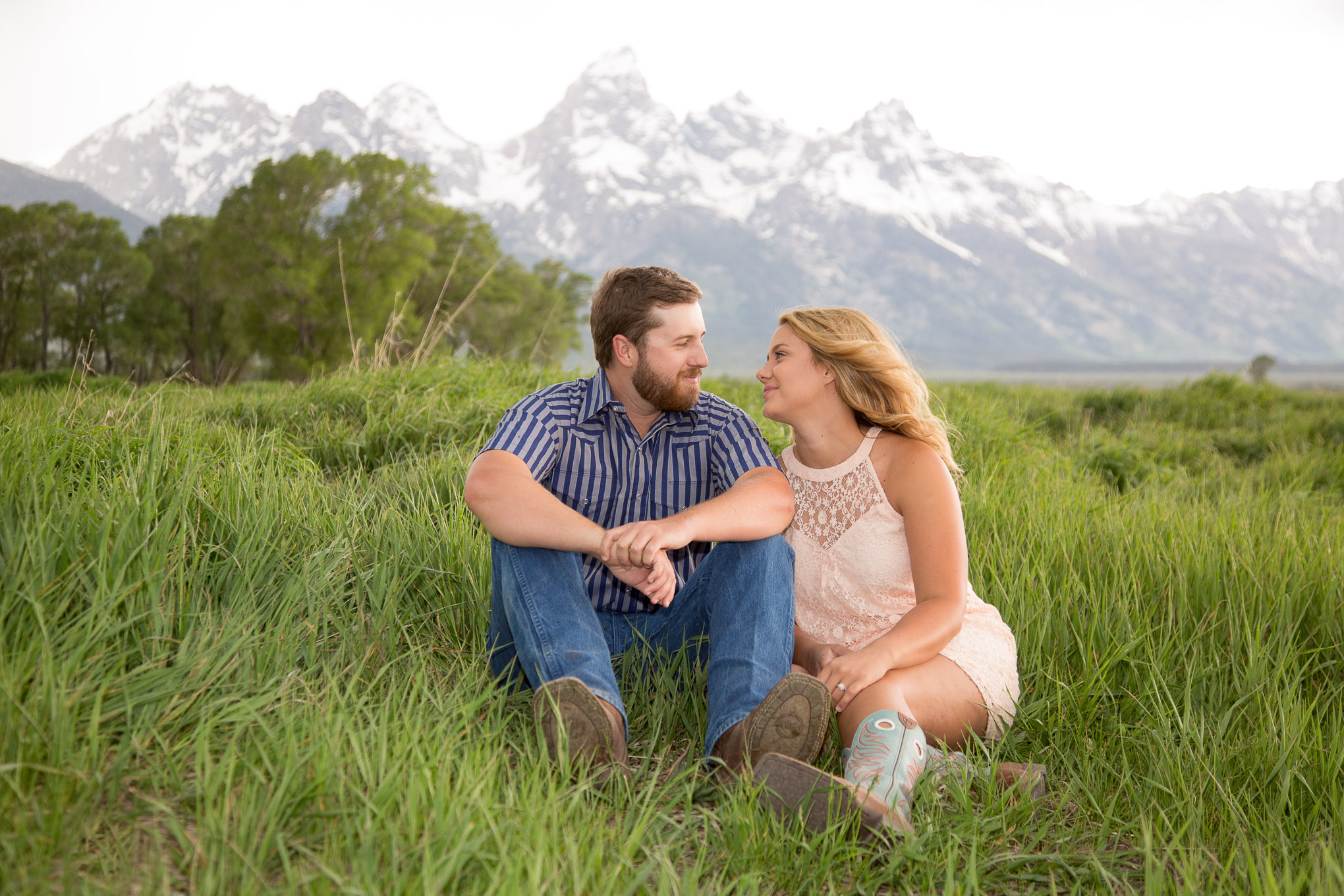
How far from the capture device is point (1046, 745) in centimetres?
275

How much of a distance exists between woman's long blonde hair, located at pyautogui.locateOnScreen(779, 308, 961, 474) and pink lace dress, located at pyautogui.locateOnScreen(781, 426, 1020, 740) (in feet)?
0.37

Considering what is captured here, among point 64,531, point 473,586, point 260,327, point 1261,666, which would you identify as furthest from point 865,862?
point 260,327

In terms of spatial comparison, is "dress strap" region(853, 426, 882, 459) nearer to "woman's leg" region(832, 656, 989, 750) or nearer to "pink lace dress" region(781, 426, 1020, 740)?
"pink lace dress" region(781, 426, 1020, 740)

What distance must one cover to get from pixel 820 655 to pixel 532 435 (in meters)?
1.20

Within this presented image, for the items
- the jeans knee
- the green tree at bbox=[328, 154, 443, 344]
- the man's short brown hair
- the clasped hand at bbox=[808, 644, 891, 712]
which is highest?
the green tree at bbox=[328, 154, 443, 344]

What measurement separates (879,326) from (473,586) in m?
1.76

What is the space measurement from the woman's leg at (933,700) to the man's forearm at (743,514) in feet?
1.83

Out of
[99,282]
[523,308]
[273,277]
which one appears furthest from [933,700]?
[99,282]

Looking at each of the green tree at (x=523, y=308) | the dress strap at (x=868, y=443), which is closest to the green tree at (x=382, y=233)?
the green tree at (x=523, y=308)

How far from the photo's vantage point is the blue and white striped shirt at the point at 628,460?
2977 mm

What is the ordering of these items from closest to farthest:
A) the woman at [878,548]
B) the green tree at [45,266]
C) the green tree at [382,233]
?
the woman at [878,548] → the green tree at [382,233] → the green tree at [45,266]

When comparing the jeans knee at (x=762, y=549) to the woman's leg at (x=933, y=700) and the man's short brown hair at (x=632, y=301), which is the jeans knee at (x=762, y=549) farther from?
the man's short brown hair at (x=632, y=301)

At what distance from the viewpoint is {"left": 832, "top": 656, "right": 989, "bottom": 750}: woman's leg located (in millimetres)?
2439

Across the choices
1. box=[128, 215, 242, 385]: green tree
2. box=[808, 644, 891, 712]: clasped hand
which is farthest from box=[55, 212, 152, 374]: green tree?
box=[808, 644, 891, 712]: clasped hand
